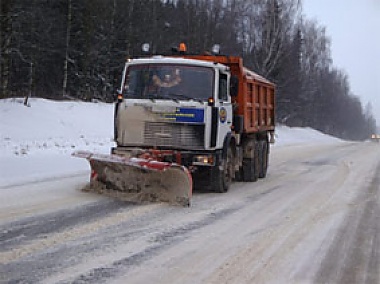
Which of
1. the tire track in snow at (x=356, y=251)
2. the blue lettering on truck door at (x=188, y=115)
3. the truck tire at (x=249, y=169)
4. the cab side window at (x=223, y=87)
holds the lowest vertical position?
the tire track in snow at (x=356, y=251)

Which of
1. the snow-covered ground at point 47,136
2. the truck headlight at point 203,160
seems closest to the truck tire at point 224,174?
the truck headlight at point 203,160

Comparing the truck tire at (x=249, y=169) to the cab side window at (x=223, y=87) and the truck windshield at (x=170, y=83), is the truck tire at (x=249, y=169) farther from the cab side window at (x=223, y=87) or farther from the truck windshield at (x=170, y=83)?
the truck windshield at (x=170, y=83)

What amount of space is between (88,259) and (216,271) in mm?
1295

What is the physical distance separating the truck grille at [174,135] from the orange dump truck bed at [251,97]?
211 centimetres

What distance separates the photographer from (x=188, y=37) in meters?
43.2

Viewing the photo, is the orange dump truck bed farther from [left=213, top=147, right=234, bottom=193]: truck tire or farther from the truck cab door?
[left=213, top=147, right=234, bottom=193]: truck tire

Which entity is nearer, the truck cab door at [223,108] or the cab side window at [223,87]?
the truck cab door at [223,108]

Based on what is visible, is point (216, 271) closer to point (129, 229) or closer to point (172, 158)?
point (129, 229)

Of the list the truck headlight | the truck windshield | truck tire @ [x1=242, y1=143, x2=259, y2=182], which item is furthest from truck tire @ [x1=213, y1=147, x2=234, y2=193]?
truck tire @ [x1=242, y1=143, x2=259, y2=182]

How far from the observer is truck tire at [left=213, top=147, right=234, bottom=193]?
1000 centimetres

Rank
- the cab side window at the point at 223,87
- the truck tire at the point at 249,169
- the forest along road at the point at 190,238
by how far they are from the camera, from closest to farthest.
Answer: the forest along road at the point at 190,238 < the cab side window at the point at 223,87 < the truck tire at the point at 249,169

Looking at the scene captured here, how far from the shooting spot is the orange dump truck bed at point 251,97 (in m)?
11.4

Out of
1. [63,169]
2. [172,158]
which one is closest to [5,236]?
[172,158]

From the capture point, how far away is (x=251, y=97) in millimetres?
12398
